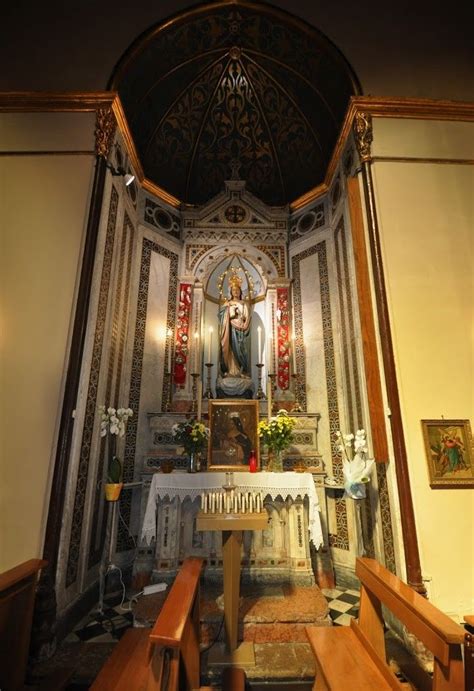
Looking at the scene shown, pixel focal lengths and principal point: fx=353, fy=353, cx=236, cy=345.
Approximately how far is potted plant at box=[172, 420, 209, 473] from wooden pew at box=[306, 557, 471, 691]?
2847mm

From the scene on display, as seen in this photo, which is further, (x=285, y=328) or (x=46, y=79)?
(x=285, y=328)

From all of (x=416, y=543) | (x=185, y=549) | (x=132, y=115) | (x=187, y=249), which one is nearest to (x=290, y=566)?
(x=185, y=549)

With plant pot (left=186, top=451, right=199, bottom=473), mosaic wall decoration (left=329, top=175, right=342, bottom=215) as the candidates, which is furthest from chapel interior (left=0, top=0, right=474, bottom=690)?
mosaic wall decoration (left=329, top=175, right=342, bottom=215)

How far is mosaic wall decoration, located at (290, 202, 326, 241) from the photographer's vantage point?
7.21 m

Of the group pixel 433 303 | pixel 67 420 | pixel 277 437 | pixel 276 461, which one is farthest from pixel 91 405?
pixel 433 303

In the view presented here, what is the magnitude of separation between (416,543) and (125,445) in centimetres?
421

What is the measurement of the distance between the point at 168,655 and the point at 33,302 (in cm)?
377

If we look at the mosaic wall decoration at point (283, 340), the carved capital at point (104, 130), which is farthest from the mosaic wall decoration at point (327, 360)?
the carved capital at point (104, 130)

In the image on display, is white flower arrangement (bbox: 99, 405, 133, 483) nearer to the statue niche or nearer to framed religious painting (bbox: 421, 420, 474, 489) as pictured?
the statue niche

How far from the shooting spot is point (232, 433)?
5496 mm

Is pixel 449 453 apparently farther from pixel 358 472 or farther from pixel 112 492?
pixel 112 492

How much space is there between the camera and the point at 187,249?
763 centimetres

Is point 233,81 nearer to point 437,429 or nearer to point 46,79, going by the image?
point 46,79

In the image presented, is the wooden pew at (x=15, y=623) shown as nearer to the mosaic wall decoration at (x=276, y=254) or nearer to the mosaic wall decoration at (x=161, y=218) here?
the mosaic wall decoration at (x=161, y=218)
